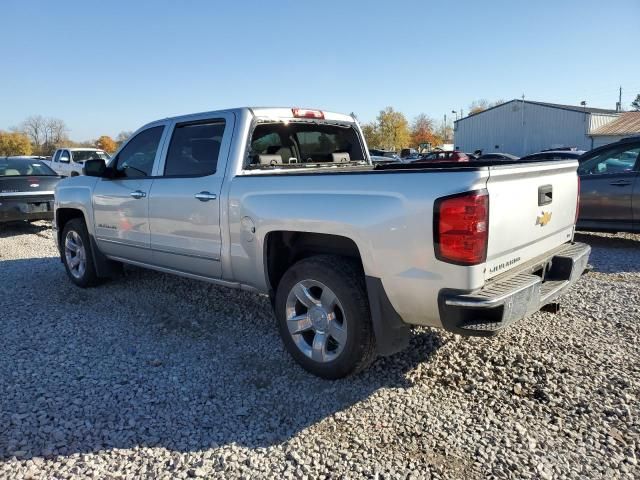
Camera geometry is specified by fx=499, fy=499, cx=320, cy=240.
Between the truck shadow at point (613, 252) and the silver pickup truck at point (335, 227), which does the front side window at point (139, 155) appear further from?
the truck shadow at point (613, 252)

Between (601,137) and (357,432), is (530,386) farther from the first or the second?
(601,137)

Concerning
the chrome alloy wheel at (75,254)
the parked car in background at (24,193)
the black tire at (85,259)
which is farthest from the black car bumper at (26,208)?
the black tire at (85,259)

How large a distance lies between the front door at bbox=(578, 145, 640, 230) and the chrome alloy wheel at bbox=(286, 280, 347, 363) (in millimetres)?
6335

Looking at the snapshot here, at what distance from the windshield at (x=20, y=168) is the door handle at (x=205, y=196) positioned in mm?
7953

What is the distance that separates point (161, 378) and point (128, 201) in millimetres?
2188

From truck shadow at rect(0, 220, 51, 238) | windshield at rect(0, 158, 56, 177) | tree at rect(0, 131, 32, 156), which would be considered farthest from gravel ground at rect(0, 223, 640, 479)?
tree at rect(0, 131, 32, 156)

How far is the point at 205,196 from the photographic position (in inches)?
163

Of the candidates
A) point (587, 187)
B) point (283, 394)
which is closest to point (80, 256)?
point (283, 394)

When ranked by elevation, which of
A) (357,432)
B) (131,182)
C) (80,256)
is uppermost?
(131,182)

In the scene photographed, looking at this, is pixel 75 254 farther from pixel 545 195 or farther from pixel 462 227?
pixel 545 195

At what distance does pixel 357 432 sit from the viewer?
9.49 ft

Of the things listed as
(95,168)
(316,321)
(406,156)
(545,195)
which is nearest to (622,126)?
(406,156)

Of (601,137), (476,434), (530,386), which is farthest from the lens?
(601,137)

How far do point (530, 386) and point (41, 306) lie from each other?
4.87 meters
